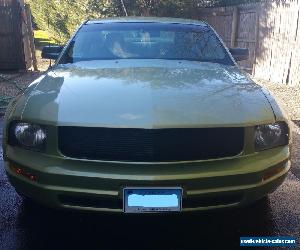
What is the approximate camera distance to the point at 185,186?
271 centimetres

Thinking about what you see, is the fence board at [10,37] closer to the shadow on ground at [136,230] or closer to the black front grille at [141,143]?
the shadow on ground at [136,230]

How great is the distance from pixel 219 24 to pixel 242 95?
13.3 metres

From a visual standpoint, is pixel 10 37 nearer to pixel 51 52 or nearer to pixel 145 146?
pixel 51 52

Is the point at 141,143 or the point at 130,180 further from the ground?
the point at 141,143

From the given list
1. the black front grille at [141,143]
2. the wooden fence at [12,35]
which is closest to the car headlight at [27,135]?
the black front grille at [141,143]

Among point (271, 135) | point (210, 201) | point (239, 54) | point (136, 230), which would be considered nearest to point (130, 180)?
point (210, 201)

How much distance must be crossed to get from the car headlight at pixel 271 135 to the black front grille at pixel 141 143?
237mm

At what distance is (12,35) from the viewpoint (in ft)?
37.1

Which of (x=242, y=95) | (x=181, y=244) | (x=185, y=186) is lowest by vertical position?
(x=181, y=244)

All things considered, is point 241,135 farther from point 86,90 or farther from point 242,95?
point 86,90

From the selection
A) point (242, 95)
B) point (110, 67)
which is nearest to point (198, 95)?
point (242, 95)

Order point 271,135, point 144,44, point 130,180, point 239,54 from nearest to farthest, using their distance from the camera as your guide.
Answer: point 130,180 < point 271,135 < point 144,44 < point 239,54

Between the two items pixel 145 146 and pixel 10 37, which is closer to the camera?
pixel 145 146

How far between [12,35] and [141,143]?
31.4 feet
